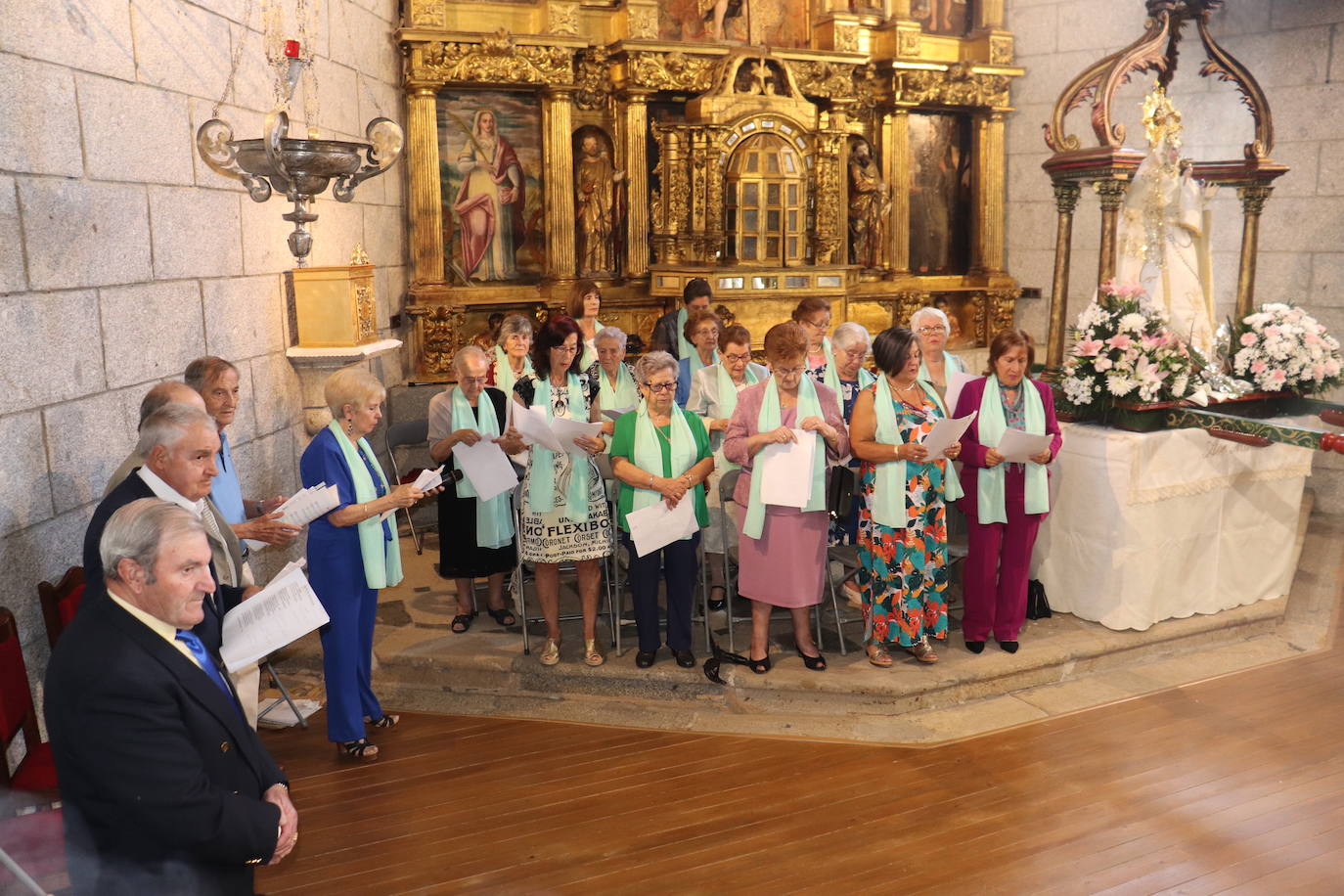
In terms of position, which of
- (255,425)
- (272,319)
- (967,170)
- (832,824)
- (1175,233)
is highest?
(967,170)

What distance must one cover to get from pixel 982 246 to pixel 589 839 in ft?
27.1

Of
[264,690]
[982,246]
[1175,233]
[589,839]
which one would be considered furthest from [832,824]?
[982,246]

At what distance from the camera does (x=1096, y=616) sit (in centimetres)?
596

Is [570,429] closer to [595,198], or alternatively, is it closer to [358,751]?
[358,751]

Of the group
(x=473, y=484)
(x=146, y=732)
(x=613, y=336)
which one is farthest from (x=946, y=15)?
(x=146, y=732)

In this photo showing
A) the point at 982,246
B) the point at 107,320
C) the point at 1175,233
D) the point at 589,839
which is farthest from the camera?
the point at 982,246

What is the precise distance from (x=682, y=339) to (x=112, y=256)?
11.7 ft

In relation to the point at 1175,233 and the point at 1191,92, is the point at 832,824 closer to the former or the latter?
the point at 1175,233

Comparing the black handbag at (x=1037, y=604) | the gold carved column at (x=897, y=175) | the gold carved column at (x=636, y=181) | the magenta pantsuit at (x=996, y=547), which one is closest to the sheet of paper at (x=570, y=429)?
the magenta pantsuit at (x=996, y=547)

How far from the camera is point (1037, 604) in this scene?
20.0ft

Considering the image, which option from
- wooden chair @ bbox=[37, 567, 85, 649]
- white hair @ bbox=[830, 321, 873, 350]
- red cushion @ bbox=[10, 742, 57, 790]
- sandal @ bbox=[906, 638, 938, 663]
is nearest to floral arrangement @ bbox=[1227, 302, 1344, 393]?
white hair @ bbox=[830, 321, 873, 350]

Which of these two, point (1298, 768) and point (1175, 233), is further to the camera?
point (1175, 233)

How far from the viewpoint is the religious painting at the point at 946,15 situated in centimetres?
1060

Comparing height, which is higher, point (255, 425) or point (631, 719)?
point (255, 425)
